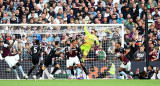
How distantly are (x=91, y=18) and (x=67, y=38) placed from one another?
2524 mm

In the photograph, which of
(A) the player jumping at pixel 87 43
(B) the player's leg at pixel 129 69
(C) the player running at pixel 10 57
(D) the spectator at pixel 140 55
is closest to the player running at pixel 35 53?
(C) the player running at pixel 10 57

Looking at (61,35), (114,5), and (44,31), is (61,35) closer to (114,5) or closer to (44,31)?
(44,31)

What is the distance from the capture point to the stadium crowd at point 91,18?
14086 millimetres

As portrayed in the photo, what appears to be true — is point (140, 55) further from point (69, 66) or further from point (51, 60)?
point (51, 60)

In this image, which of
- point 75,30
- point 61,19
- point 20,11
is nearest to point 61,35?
point 75,30

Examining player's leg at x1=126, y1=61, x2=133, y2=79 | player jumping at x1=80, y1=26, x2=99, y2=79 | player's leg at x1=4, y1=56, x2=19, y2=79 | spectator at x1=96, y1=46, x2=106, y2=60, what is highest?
player jumping at x1=80, y1=26, x2=99, y2=79

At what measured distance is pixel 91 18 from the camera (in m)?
16.4

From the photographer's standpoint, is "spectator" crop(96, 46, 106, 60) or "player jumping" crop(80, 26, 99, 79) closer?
"player jumping" crop(80, 26, 99, 79)

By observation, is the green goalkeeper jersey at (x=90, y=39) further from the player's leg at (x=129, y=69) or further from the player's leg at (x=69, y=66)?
the player's leg at (x=129, y=69)

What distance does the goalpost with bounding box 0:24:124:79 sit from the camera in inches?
548

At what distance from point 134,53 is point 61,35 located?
246cm

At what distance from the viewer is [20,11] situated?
16.7m

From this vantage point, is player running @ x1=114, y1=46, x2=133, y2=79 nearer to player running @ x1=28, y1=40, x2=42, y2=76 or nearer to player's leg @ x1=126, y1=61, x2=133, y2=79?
player's leg @ x1=126, y1=61, x2=133, y2=79

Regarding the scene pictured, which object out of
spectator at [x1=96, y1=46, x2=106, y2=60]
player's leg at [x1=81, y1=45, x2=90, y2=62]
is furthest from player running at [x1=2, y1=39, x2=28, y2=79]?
spectator at [x1=96, y1=46, x2=106, y2=60]
